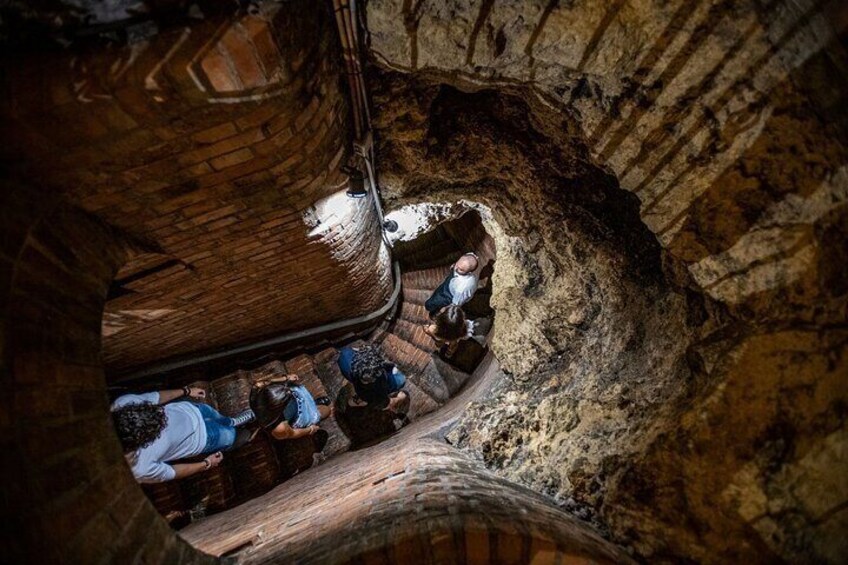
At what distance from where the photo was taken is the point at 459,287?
196 inches

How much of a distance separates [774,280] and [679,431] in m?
0.69

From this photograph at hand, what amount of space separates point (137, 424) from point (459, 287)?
3609 mm

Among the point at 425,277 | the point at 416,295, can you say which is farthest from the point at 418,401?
the point at 425,277

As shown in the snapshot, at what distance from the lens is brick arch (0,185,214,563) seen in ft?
3.31

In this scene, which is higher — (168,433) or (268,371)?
(268,371)

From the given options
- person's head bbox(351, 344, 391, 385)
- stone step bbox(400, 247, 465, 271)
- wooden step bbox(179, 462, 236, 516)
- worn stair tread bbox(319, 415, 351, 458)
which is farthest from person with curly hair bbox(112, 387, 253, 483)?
stone step bbox(400, 247, 465, 271)

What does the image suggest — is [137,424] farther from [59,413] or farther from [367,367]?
[367,367]

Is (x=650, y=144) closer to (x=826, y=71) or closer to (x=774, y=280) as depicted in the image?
(x=826, y=71)

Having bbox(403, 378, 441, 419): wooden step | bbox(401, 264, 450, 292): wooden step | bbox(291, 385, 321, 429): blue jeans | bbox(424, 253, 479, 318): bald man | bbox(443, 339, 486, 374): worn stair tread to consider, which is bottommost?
bbox(403, 378, 441, 419): wooden step

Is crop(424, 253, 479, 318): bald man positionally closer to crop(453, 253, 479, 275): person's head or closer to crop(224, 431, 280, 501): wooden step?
crop(453, 253, 479, 275): person's head

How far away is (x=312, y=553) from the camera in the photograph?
1.40 m

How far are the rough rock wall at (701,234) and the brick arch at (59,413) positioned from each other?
1533mm

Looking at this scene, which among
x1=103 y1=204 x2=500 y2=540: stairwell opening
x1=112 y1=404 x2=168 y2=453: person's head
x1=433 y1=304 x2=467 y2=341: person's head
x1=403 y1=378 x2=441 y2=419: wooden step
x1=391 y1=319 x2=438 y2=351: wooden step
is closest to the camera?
x1=112 y1=404 x2=168 y2=453: person's head

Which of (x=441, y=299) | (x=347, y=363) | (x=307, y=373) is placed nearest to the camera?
(x=347, y=363)
